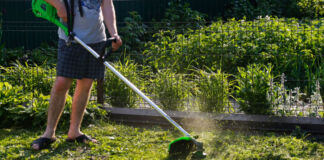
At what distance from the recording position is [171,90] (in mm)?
4578

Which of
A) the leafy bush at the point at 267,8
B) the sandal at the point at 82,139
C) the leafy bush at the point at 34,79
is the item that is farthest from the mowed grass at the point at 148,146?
the leafy bush at the point at 267,8

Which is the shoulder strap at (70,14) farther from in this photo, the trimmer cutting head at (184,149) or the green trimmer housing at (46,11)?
the trimmer cutting head at (184,149)

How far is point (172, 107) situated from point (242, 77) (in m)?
0.78

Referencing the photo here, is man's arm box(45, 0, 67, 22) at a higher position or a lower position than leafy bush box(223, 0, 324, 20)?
lower

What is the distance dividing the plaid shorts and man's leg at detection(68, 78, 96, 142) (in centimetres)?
8

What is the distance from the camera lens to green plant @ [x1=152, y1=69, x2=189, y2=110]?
459cm

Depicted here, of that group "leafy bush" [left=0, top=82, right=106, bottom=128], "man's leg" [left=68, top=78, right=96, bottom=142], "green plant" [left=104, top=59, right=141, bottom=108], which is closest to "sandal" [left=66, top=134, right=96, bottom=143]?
"man's leg" [left=68, top=78, right=96, bottom=142]

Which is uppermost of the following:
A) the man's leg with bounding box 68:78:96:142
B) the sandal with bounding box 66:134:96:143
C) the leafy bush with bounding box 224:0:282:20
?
the leafy bush with bounding box 224:0:282:20

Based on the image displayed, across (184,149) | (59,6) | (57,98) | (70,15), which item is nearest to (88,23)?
(70,15)

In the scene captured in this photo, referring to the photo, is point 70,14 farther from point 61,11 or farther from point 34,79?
point 34,79

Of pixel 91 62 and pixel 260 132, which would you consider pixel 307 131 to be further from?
pixel 91 62

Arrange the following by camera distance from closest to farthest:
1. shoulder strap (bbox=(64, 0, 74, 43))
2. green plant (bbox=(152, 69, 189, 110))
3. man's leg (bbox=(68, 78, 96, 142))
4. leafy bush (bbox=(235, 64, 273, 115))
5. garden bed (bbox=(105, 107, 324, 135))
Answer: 1. shoulder strap (bbox=(64, 0, 74, 43))
2. man's leg (bbox=(68, 78, 96, 142))
3. garden bed (bbox=(105, 107, 324, 135))
4. leafy bush (bbox=(235, 64, 273, 115))
5. green plant (bbox=(152, 69, 189, 110))

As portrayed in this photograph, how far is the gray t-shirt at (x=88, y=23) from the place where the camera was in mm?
3562

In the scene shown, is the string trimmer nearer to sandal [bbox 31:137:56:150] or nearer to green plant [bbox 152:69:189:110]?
sandal [bbox 31:137:56:150]
